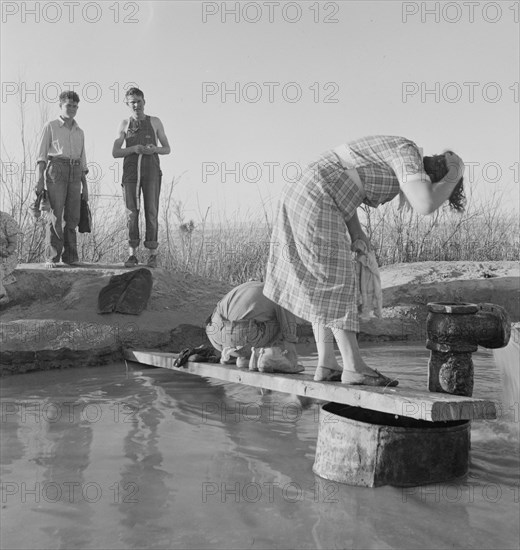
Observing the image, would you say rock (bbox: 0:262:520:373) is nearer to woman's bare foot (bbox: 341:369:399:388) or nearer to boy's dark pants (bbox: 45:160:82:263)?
boy's dark pants (bbox: 45:160:82:263)

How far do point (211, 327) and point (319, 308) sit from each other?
122cm

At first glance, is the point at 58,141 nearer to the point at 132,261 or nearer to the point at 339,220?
the point at 132,261

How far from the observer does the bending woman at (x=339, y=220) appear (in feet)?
12.4

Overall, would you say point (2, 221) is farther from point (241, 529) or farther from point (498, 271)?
point (498, 271)

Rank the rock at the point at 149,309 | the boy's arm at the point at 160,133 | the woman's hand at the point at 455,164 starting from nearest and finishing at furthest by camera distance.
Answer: the woman's hand at the point at 455,164 → the rock at the point at 149,309 → the boy's arm at the point at 160,133

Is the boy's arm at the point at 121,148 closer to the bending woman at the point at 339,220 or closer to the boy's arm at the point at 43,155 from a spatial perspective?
the boy's arm at the point at 43,155

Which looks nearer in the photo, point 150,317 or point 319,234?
point 319,234

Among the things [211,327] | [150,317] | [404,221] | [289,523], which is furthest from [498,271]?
[289,523]

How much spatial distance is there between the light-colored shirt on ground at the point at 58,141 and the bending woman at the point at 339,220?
15.5ft

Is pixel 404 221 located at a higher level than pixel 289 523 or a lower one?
higher

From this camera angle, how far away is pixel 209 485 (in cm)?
362

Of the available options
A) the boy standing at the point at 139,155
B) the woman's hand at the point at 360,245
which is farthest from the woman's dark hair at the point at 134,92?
the woman's hand at the point at 360,245

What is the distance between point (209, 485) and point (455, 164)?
205 centimetres

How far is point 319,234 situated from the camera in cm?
386
